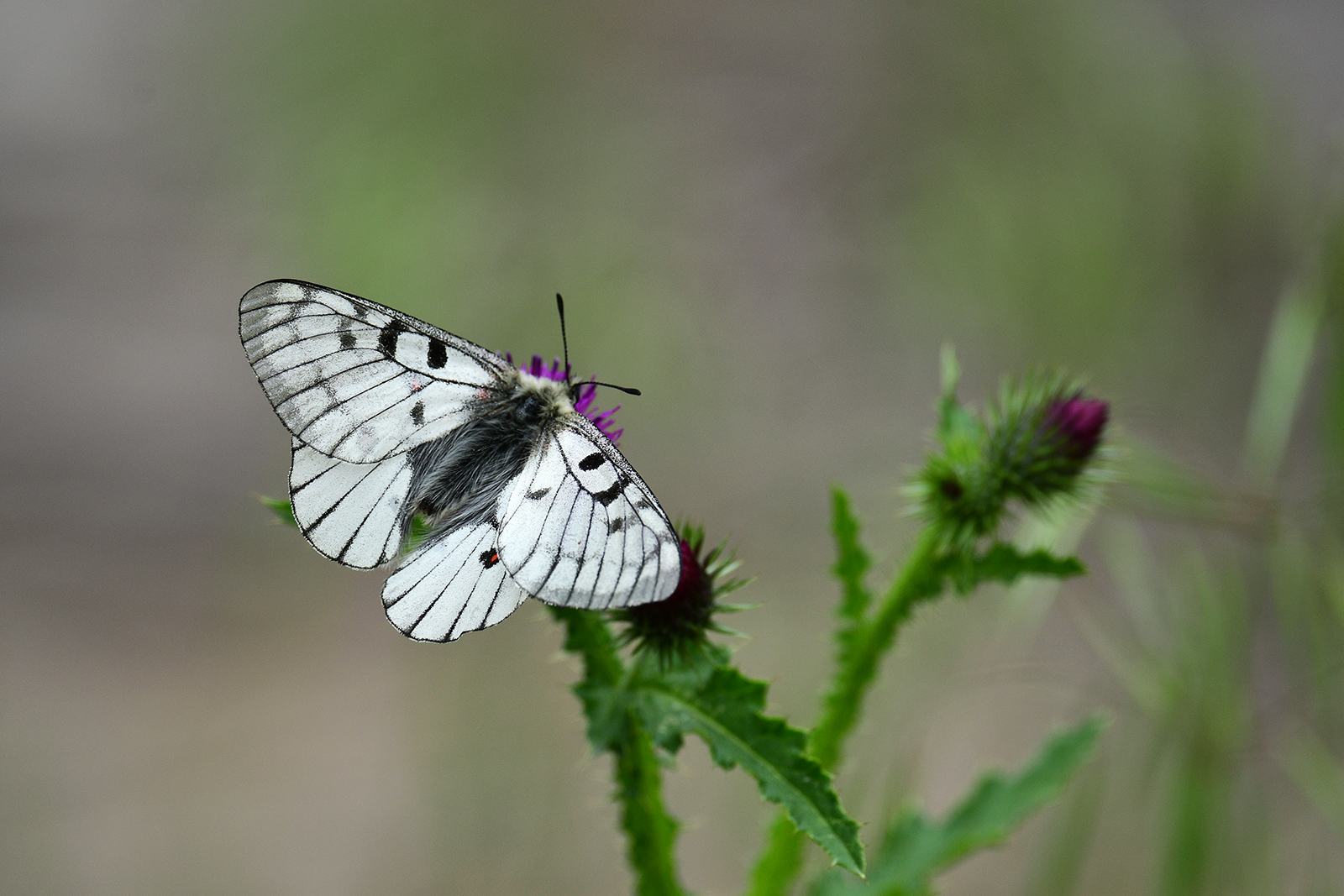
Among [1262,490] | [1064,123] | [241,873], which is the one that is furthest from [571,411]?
[241,873]

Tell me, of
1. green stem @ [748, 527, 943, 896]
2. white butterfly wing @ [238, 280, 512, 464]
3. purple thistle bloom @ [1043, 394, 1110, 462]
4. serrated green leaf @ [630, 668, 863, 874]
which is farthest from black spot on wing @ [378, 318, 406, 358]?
purple thistle bloom @ [1043, 394, 1110, 462]

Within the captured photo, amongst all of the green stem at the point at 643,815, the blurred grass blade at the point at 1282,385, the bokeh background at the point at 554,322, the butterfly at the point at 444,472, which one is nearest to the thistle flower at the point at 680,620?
the green stem at the point at 643,815

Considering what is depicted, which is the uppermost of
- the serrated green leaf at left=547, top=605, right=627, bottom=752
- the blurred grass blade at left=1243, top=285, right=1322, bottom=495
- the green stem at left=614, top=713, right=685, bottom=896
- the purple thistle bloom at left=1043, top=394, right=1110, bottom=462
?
the blurred grass blade at left=1243, top=285, right=1322, bottom=495

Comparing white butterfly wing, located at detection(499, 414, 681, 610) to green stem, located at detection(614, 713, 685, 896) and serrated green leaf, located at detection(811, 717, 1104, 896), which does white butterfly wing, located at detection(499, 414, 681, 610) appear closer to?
green stem, located at detection(614, 713, 685, 896)

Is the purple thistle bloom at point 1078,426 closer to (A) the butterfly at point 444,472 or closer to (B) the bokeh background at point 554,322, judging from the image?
(A) the butterfly at point 444,472

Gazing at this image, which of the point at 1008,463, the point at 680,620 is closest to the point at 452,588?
the point at 680,620

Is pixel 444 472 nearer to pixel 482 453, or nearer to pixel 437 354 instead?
pixel 482 453
